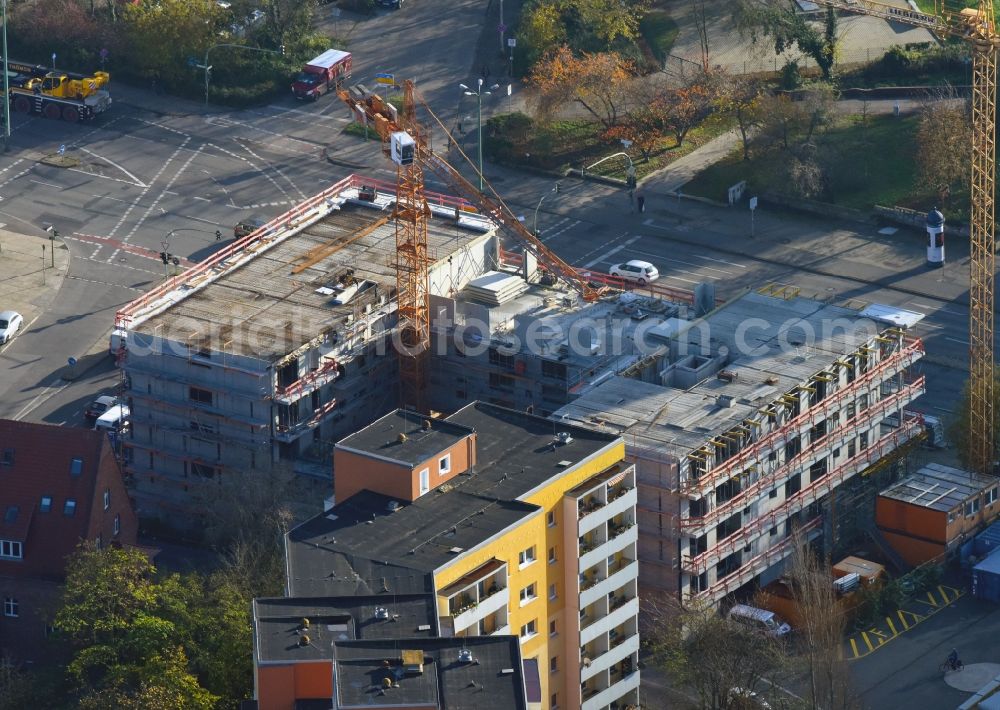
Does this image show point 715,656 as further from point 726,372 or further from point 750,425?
point 726,372

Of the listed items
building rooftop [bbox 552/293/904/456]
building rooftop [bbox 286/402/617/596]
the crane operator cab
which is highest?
the crane operator cab

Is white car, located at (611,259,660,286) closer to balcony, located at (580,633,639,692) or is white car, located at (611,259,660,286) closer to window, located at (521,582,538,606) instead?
balcony, located at (580,633,639,692)

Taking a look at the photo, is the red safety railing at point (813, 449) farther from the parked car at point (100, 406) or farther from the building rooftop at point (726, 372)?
the parked car at point (100, 406)

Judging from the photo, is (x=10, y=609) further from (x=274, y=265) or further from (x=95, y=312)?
(x=95, y=312)

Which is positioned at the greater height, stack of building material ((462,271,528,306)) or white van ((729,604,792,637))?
stack of building material ((462,271,528,306))

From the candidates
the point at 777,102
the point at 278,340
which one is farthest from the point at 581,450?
the point at 777,102

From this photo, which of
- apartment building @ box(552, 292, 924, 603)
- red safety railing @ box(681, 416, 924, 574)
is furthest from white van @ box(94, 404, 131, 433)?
red safety railing @ box(681, 416, 924, 574)

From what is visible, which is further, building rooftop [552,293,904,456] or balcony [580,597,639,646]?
building rooftop [552,293,904,456]

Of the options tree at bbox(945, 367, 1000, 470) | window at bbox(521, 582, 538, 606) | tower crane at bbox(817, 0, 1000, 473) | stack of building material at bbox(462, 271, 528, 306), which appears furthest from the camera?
stack of building material at bbox(462, 271, 528, 306)
